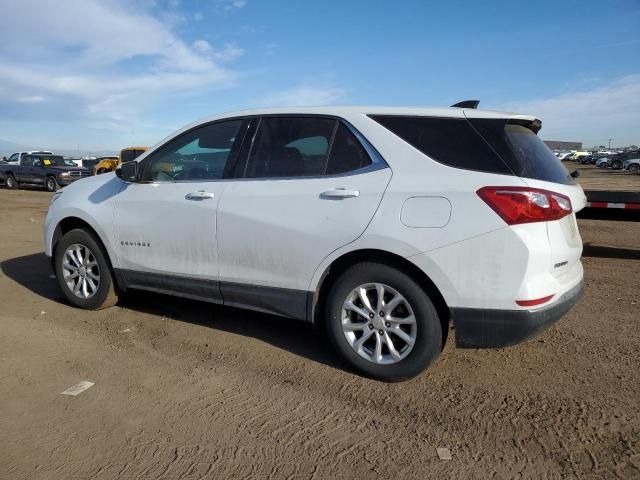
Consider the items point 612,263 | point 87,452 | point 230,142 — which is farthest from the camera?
point 612,263

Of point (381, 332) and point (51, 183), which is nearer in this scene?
point (381, 332)

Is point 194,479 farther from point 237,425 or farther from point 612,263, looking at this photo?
point 612,263

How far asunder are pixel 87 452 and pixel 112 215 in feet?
7.89

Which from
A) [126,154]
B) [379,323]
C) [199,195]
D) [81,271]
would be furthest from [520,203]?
[126,154]

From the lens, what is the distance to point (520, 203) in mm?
2910

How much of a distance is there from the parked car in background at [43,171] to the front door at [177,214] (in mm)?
19460

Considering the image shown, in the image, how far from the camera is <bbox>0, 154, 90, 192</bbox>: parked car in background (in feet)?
72.2

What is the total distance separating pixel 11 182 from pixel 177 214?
2392 centimetres

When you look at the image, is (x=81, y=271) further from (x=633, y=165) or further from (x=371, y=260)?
(x=633, y=165)

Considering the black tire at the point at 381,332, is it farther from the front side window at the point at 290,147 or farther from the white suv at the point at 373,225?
the front side window at the point at 290,147

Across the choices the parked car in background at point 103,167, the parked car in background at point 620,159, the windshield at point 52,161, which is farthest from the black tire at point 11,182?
the parked car in background at point 620,159

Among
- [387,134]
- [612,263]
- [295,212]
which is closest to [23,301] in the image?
[295,212]

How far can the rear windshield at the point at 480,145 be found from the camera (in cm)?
308

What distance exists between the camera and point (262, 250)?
365 cm
